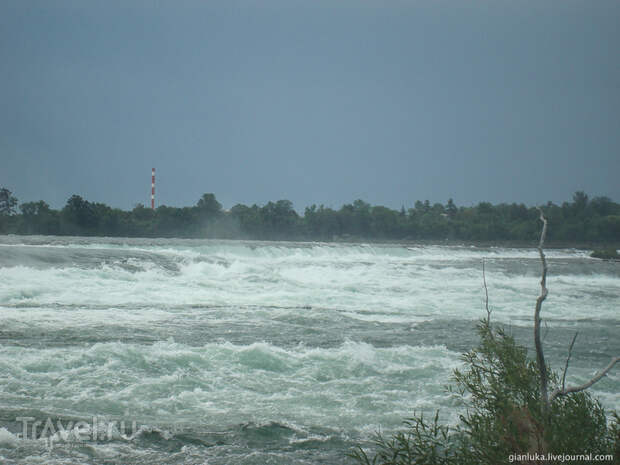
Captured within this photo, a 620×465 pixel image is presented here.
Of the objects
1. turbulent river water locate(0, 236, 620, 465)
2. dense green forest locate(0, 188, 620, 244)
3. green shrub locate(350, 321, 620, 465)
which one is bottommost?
turbulent river water locate(0, 236, 620, 465)

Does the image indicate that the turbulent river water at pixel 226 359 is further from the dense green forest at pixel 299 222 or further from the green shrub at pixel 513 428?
the dense green forest at pixel 299 222

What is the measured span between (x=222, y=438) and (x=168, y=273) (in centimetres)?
1539

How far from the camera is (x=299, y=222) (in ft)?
235

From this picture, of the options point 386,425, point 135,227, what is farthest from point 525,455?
point 135,227

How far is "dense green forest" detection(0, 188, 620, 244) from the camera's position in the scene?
53.3 m

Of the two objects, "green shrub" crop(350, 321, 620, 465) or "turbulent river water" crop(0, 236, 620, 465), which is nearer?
"green shrub" crop(350, 321, 620, 465)

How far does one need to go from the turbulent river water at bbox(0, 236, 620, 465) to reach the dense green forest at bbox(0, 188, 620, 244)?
37.8 metres

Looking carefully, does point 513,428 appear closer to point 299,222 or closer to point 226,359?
point 226,359

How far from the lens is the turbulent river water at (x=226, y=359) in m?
4.72

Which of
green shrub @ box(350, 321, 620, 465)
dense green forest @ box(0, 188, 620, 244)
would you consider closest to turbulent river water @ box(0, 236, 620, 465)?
green shrub @ box(350, 321, 620, 465)

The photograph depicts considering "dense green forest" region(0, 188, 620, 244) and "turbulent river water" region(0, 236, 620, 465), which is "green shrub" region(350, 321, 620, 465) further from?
"dense green forest" region(0, 188, 620, 244)

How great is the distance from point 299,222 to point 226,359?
63.8 metres

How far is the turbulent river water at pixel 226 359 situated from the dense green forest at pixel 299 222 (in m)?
37.8

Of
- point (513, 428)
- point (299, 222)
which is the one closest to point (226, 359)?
point (513, 428)
